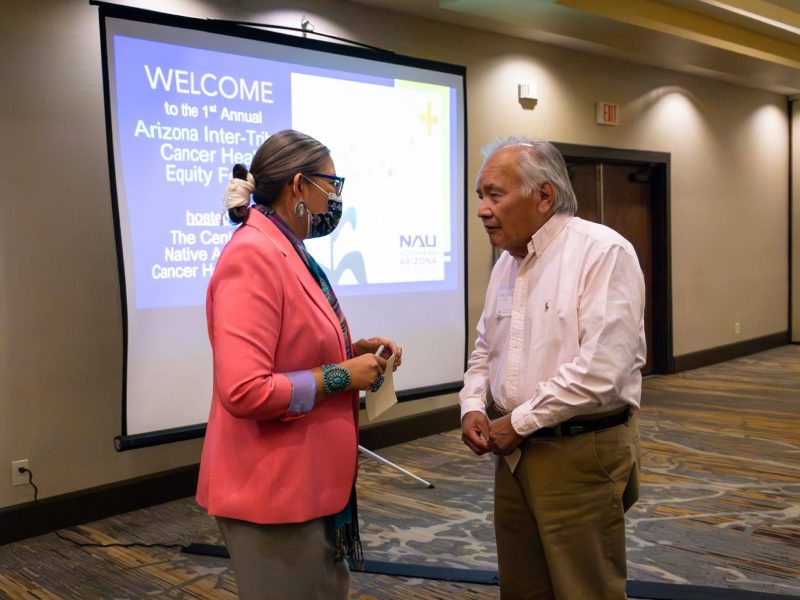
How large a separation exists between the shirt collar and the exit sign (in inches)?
205

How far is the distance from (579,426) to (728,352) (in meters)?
7.31

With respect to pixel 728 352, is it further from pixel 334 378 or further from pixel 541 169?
pixel 334 378

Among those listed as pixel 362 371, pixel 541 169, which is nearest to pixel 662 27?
pixel 541 169

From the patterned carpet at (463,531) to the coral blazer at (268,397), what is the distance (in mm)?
1586

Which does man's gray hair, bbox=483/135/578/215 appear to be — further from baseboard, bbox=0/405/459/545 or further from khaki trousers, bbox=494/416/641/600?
baseboard, bbox=0/405/459/545

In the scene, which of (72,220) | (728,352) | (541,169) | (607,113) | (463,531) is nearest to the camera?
(541,169)

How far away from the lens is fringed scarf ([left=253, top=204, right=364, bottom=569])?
63.1 inches

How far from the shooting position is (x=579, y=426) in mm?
1777

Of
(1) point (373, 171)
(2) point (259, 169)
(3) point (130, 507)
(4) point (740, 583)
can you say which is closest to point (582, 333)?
(2) point (259, 169)

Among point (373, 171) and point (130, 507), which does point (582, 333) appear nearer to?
point (373, 171)

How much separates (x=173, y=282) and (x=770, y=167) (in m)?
7.85

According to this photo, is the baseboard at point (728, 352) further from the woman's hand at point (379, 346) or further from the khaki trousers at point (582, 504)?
the woman's hand at point (379, 346)

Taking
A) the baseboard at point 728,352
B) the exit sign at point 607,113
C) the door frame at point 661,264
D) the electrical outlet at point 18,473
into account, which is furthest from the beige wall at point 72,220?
the baseboard at point 728,352

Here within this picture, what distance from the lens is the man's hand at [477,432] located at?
1.87 m
